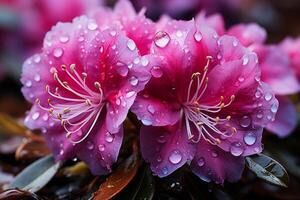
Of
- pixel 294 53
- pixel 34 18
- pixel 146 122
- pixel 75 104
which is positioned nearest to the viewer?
Answer: pixel 146 122

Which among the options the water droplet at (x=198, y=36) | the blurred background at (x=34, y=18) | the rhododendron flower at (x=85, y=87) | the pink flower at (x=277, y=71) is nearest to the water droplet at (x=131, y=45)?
the rhododendron flower at (x=85, y=87)

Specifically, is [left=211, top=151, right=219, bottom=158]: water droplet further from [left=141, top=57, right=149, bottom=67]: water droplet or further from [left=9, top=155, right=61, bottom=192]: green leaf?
[left=9, top=155, right=61, bottom=192]: green leaf

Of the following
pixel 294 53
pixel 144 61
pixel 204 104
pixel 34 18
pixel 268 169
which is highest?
pixel 144 61

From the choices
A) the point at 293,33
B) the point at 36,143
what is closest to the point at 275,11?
the point at 293,33

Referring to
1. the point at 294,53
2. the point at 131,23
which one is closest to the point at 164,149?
the point at 131,23

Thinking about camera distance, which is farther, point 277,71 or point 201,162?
point 277,71

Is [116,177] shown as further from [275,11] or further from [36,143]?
[275,11]

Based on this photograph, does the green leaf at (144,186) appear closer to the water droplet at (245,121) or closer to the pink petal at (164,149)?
the pink petal at (164,149)

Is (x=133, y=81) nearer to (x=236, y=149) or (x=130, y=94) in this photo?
(x=130, y=94)
